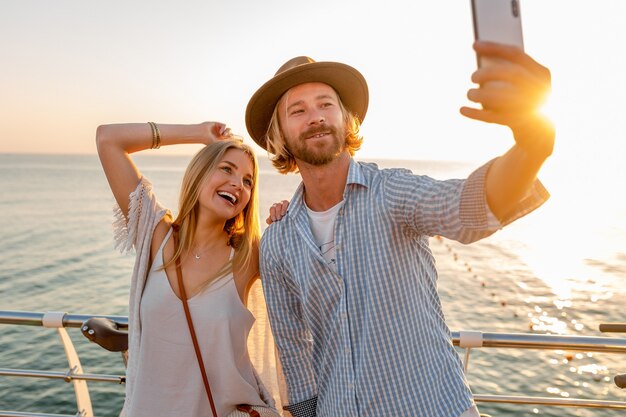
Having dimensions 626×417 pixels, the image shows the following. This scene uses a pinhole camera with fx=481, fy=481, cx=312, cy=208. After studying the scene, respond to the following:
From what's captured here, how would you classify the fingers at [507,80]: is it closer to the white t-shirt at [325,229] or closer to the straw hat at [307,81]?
the white t-shirt at [325,229]

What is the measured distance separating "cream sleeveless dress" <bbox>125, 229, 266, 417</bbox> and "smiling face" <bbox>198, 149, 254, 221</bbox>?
45cm

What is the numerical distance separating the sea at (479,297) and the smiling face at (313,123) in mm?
7241

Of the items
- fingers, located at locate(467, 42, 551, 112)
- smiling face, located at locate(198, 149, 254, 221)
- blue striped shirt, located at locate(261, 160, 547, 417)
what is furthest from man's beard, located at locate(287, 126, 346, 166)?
fingers, located at locate(467, 42, 551, 112)

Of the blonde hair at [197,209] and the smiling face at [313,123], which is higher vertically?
the smiling face at [313,123]

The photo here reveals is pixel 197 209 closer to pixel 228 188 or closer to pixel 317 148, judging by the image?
pixel 228 188

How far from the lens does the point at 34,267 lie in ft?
86.9

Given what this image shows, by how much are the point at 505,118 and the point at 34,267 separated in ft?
98.7

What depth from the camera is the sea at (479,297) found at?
1339cm

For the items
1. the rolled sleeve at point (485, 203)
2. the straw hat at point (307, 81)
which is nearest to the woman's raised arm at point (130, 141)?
the straw hat at point (307, 81)

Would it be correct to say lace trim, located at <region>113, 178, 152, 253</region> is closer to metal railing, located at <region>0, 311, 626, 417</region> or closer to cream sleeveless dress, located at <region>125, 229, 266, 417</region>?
cream sleeveless dress, located at <region>125, 229, 266, 417</region>

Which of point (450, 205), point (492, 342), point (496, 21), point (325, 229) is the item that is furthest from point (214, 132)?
point (496, 21)

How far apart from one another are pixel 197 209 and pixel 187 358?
0.81 meters

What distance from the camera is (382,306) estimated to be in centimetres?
189

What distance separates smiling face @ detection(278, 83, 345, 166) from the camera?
7.07ft
